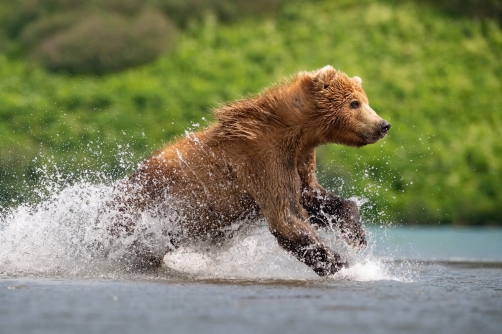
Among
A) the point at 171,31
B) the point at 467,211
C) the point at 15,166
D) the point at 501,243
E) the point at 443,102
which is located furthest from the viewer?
the point at 171,31

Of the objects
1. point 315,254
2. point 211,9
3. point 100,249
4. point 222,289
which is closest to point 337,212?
point 315,254

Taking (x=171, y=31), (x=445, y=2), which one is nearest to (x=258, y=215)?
(x=171, y=31)

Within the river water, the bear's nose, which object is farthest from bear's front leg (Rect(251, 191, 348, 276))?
the bear's nose

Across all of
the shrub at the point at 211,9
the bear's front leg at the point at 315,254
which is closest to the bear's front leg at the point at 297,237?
the bear's front leg at the point at 315,254

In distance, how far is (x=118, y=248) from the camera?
778 centimetres

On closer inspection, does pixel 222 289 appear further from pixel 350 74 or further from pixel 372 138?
pixel 350 74

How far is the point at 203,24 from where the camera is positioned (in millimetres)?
22875

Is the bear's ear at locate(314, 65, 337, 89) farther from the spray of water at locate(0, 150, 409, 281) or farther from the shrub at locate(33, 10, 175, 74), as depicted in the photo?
the shrub at locate(33, 10, 175, 74)

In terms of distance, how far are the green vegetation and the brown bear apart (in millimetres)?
7299

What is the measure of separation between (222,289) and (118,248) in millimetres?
1753

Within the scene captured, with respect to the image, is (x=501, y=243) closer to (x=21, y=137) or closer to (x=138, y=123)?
(x=138, y=123)

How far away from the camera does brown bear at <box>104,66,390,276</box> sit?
7.25 meters

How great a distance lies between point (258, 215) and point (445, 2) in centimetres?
1786

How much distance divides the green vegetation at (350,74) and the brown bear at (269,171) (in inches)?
287
